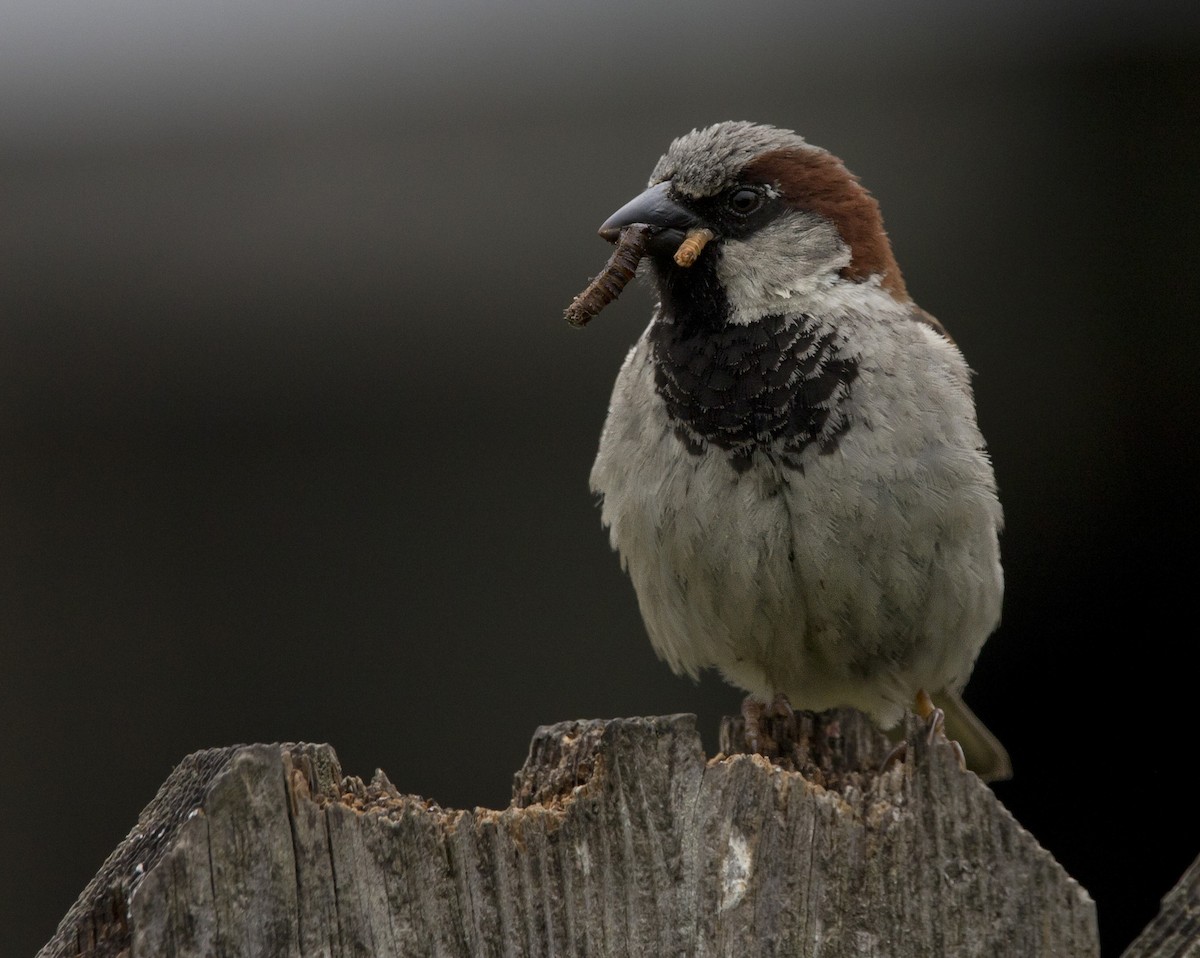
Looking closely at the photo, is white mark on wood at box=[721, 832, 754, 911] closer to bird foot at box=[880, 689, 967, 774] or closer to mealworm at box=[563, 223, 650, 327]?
bird foot at box=[880, 689, 967, 774]

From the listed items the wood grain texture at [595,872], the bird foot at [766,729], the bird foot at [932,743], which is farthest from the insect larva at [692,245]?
the wood grain texture at [595,872]

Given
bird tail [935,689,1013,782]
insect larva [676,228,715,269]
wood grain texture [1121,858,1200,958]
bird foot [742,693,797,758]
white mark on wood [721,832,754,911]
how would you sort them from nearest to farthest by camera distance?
wood grain texture [1121,858,1200,958] → white mark on wood [721,832,754,911] → bird foot [742,693,797,758] → insect larva [676,228,715,269] → bird tail [935,689,1013,782]

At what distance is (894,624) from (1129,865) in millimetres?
1950

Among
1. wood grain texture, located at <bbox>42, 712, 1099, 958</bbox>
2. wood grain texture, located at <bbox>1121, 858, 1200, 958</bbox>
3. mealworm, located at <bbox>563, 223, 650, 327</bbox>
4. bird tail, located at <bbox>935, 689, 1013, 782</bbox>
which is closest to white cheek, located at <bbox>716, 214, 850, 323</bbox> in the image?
mealworm, located at <bbox>563, 223, 650, 327</bbox>

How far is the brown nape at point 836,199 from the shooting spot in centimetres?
260

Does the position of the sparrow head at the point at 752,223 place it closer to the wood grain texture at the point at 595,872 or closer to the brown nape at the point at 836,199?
the brown nape at the point at 836,199

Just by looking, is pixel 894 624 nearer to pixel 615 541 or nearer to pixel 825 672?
pixel 825 672

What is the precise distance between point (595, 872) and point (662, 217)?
1.51m

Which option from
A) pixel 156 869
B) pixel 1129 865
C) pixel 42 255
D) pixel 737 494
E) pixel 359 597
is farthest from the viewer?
pixel 1129 865

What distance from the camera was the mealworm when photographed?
2.20 meters

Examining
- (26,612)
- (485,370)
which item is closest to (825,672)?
(485,370)

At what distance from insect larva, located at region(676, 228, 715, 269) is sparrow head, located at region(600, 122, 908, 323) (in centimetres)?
1

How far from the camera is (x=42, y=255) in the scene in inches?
135

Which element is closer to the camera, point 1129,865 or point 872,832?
point 872,832
